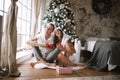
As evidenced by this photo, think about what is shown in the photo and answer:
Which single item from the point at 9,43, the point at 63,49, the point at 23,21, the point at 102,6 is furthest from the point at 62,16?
the point at 9,43

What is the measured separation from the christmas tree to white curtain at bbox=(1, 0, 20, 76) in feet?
10.2

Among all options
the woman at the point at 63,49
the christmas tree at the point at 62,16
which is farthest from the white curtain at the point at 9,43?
the christmas tree at the point at 62,16

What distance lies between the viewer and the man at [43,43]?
13.6 ft

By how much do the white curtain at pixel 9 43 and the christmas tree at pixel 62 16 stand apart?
3.10m

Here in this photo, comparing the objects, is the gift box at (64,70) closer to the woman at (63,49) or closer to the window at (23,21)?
the woman at (63,49)

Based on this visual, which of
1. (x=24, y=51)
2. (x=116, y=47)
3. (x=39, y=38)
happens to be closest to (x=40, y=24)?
(x=24, y=51)

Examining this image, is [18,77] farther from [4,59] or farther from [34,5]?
[34,5]

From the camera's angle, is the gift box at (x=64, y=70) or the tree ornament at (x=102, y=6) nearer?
the gift box at (x=64, y=70)

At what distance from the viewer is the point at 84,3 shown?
6.81m

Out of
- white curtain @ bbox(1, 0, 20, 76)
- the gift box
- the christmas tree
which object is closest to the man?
the gift box

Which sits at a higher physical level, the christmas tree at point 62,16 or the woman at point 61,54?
the christmas tree at point 62,16

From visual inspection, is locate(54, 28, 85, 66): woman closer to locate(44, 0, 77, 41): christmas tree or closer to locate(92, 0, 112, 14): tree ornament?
locate(44, 0, 77, 41): christmas tree

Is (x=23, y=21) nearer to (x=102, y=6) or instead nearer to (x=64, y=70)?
(x=64, y=70)

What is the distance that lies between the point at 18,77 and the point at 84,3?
4.54 metres
